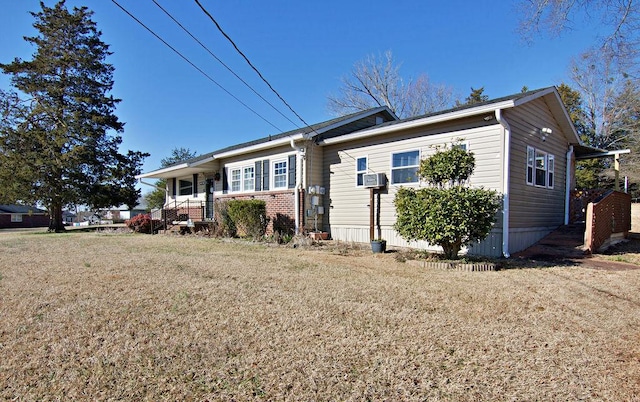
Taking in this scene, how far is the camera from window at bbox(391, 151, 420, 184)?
33.6 feet

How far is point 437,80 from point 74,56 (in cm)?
2472

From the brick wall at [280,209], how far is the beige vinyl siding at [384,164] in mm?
1344

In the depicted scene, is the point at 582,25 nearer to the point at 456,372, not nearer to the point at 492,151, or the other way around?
the point at 492,151

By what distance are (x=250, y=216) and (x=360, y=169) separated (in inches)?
167

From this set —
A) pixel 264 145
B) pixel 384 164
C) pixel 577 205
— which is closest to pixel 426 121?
pixel 384 164

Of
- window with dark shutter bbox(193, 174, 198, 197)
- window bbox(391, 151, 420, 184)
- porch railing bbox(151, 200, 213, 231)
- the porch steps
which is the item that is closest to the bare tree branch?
window with dark shutter bbox(193, 174, 198, 197)

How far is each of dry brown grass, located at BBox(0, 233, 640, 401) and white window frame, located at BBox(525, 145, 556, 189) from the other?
4.09 metres

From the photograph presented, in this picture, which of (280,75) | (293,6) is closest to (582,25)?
(293,6)

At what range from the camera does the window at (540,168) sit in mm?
9945

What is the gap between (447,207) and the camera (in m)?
7.05

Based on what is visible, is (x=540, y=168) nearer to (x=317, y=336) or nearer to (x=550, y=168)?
(x=550, y=168)

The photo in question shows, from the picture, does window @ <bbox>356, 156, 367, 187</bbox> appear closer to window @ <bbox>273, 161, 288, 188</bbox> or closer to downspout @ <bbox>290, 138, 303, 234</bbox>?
downspout @ <bbox>290, 138, 303, 234</bbox>

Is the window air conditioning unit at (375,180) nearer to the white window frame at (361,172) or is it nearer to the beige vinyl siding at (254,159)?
the white window frame at (361,172)

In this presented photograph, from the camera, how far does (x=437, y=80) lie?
27984 millimetres
